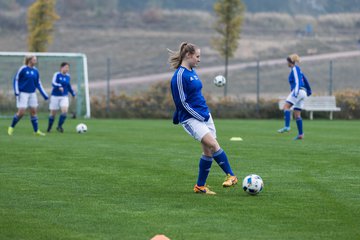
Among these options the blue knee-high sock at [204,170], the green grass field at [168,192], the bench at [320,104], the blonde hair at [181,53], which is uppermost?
the blonde hair at [181,53]

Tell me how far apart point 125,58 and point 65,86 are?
38.2 meters

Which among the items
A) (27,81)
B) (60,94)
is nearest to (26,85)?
(27,81)

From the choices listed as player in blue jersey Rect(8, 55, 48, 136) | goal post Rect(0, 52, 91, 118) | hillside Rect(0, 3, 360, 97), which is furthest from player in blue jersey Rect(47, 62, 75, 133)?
hillside Rect(0, 3, 360, 97)

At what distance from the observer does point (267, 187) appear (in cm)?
1149

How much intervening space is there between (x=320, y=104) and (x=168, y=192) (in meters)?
24.2

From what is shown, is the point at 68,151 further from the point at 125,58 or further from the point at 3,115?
the point at 125,58

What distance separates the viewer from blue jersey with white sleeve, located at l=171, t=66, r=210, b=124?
10.9 m

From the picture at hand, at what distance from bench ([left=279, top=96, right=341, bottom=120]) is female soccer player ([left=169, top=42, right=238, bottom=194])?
23350 millimetres

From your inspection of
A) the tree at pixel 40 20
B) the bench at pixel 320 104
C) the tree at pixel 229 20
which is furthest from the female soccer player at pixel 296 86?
the tree at pixel 40 20

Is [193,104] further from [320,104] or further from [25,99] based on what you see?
[320,104]

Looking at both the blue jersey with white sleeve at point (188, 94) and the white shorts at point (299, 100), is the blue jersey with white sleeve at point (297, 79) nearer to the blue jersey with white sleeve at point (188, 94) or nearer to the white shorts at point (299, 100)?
the white shorts at point (299, 100)

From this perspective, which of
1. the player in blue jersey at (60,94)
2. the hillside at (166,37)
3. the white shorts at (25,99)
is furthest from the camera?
the hillside at (166,37)

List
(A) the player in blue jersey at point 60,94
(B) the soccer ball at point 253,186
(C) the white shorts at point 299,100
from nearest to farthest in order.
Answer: (B) the soccer ball at point 253,186 → (C) the white shorts at point 299,100 → (A) the player in blue jersey at point 60,94

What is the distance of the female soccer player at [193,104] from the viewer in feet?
35.8
